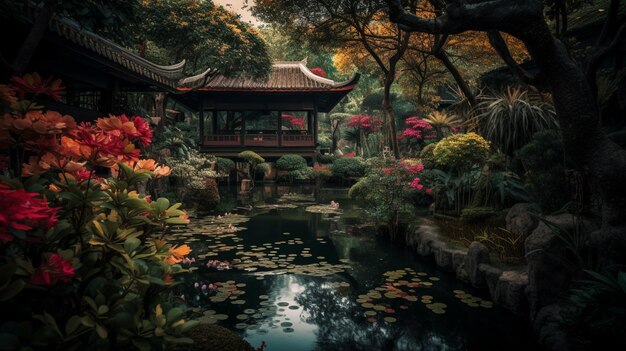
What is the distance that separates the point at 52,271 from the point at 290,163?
1706cm

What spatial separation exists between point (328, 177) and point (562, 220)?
51.7ft

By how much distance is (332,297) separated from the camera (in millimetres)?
4461

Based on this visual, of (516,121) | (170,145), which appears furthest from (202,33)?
(516,121)

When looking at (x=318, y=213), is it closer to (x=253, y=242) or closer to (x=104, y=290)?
(x=253, y=242)

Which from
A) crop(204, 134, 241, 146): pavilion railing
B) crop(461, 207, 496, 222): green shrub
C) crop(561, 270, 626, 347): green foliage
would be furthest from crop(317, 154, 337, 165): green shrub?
crop(561, 270, 626, 347): green foliage

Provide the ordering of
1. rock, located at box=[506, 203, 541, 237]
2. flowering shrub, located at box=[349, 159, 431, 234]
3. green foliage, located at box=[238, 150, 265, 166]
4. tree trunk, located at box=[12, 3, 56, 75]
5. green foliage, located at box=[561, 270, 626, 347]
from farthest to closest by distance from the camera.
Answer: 1. green foliage, located at box=[238, 150, 265, 166]
2. flowering shrub, located at box=[349, 159, 431, 234]
3. rock, located at box=[506, 203, 541, 237]
4. tree trunk, located at box=[12, 3, 56, 75]
5. green foliage, located at box=[561, 270, 626, 347]

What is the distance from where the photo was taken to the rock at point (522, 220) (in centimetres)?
494

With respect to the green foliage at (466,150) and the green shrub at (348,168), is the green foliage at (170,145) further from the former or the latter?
the green shrub at (348,168)

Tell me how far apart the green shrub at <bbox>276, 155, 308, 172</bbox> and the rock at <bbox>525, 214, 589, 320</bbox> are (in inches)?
587

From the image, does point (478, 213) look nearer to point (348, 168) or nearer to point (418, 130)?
point (418, 130)

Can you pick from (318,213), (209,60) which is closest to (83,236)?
(318,213)

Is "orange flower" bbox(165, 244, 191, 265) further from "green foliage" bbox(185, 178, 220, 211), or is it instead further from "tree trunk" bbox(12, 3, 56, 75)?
"green foliage" bbox(185, 178, 220, 211)

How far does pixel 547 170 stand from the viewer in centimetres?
454

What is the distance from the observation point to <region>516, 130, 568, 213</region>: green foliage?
14.2ft
